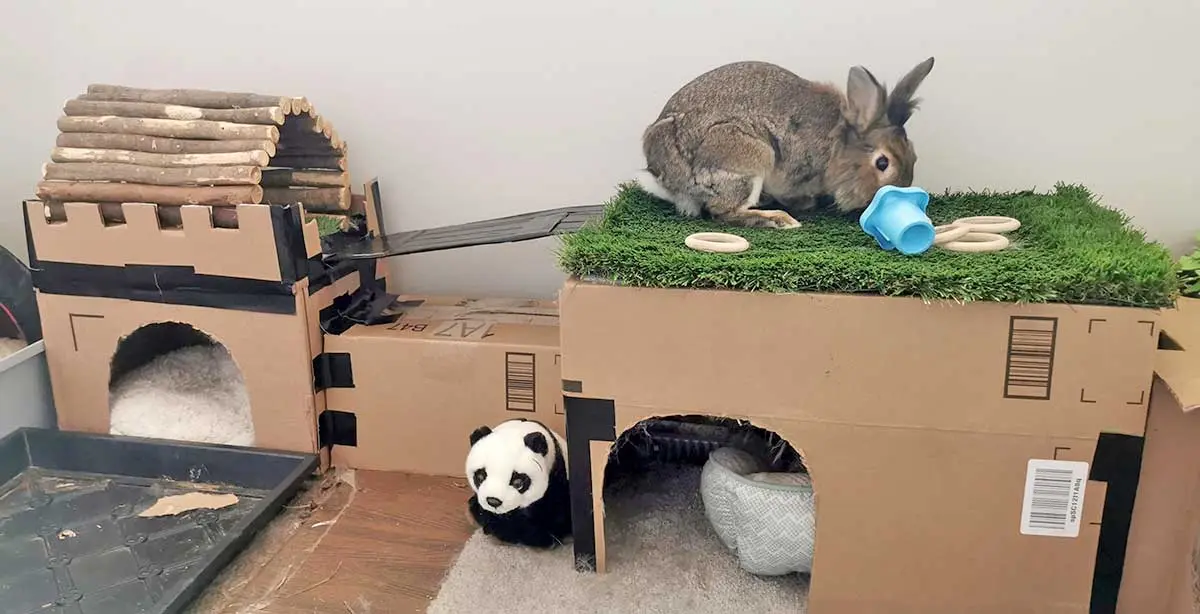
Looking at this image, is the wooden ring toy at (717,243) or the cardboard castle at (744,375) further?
the wooden ring toy at (717,243)

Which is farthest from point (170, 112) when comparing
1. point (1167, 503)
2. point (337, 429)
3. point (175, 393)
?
point (1167, 503)

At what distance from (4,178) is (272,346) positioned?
1.02 m

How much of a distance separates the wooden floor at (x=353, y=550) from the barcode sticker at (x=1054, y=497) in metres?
0.84

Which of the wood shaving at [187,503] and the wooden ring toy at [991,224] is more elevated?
the wooden ring toy at [991,224]

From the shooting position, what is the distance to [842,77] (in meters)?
1.65

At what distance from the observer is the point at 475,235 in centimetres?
156

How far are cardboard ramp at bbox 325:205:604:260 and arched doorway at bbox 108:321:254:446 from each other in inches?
12.5

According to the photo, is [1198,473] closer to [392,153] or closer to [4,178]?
[392,153]

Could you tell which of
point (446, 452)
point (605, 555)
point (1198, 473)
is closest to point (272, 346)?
point (446, 452)

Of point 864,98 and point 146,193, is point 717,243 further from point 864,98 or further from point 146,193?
point 146,193

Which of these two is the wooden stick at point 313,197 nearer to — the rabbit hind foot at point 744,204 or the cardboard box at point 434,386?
the cardboard box at point 434,386

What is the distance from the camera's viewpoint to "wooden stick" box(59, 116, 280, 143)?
1520mm

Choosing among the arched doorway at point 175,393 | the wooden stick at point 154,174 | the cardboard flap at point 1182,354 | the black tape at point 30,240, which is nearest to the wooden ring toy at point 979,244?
the cardboard flap at point 1182,354

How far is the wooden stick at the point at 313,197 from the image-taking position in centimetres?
174
